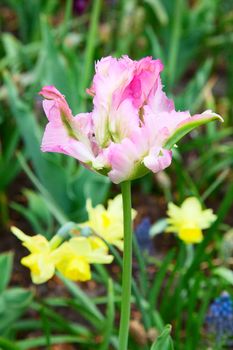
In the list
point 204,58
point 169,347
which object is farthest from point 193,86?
point 169,347

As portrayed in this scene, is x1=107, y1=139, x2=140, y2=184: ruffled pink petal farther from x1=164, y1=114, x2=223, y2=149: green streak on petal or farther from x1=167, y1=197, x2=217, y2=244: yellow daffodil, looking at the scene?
x1=167, y1=197, x2=217, y2=244: yellow daffodil

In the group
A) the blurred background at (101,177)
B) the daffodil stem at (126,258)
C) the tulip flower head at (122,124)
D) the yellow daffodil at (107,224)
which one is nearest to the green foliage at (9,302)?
the blurred background at (101,177)

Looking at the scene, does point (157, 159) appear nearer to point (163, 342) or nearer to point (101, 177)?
point (163, 342)

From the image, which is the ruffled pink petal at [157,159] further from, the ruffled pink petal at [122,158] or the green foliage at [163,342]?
the green foliage at [163,342]

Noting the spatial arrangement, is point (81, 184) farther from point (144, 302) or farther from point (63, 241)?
point (63, 241)

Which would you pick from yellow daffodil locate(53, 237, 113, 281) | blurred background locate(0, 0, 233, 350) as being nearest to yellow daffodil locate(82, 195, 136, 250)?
yellow daffodil locate(53, 237, 113, 281)
